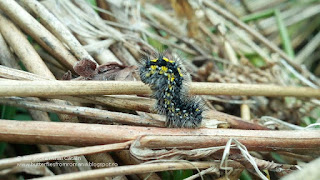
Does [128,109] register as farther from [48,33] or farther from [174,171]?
[48,33]

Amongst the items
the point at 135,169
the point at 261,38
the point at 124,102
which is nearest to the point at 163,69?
the point at 124,102

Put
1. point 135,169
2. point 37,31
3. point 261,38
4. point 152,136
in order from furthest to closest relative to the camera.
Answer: point 261,38 < point 37,31 < point 152,136 < point 135,169

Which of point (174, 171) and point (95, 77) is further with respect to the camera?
point (95, 77)

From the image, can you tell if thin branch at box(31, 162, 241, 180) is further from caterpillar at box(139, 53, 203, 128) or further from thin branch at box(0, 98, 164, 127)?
thin branch at box(0, 98, 164, 127)

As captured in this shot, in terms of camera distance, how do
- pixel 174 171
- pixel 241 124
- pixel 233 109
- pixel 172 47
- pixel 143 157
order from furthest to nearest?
1. pixel 172 47
2. pixel 233 109
3. pixel 241 124
4. pixel 174 171
5. pixel 143 157

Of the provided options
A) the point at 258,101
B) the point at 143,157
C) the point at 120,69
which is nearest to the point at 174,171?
the point at 143,157

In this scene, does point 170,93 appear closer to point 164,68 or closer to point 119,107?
point 164,68

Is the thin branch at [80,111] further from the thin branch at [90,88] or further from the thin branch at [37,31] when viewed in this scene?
the thin branch at [37,31]

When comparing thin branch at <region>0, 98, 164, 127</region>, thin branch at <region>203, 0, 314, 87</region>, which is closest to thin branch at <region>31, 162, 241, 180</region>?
thin branch at <region>0, 98, 164, 127</region>
